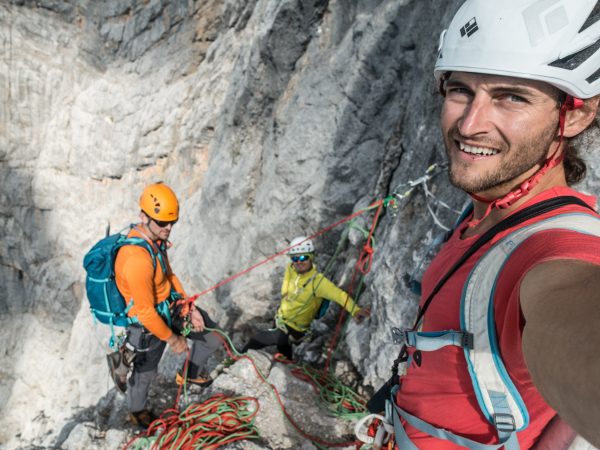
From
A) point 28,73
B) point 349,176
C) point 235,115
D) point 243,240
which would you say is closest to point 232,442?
point 349,176

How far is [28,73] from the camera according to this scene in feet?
52.9

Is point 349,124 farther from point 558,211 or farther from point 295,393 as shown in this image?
point 558,211

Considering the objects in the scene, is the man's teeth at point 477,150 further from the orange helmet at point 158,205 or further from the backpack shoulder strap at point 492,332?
the orange helmet at point 158,205

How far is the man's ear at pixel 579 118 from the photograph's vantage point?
1425mm

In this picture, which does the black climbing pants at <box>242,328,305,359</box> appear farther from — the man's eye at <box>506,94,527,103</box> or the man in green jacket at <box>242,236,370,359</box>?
the man's eye at <box>506,94,527,103</box>

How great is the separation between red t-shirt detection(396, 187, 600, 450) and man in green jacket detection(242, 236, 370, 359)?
2.74 m

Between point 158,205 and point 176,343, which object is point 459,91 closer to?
point 158,205

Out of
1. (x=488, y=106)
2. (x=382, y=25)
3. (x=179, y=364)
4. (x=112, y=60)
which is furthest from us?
(x=112, y=60)

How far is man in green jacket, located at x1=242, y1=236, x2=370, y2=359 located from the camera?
4.71 m

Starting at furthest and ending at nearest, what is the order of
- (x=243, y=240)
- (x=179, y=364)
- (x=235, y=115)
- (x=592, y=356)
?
(x=235, y=115) < (x=243, y=240) < (x=179, y=364) < (x=592, y=356)

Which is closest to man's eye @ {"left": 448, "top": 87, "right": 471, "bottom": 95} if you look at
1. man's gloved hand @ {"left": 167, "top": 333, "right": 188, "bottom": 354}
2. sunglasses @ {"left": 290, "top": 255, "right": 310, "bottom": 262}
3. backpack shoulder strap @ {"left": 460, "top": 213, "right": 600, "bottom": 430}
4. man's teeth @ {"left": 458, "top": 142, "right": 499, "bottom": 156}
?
man's teeth @ {"left": 458, "top": 142, "right": 499, "bottom": 156}

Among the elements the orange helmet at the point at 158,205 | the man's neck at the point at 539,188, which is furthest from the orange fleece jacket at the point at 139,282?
the man's neck at the point at 539,188

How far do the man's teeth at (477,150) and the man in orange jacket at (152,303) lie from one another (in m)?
3.38

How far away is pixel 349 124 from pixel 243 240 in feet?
9.88
